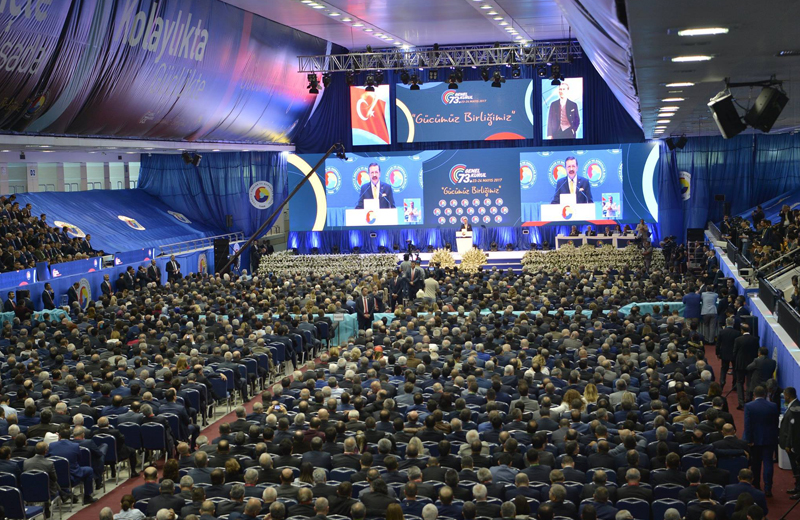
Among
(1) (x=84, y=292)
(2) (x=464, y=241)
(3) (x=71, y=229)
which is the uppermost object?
(3) (x=71, y=229)

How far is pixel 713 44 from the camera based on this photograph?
8.41 metres

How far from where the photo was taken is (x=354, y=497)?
342 inches

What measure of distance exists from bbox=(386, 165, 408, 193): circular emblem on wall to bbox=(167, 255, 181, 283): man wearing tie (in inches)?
412

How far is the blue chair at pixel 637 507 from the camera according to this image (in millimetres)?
7926

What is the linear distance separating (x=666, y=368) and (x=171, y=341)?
365 inches

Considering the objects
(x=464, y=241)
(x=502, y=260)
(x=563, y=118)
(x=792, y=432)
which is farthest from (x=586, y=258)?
(x=792, y=432)

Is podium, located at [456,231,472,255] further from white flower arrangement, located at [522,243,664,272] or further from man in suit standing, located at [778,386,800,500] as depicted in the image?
man in suit standing, located at [778,386,800,500]

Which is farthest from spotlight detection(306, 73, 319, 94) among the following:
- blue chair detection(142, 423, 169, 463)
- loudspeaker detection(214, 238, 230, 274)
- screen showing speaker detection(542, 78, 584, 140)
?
blue chair detection(142, 423, 169, 463)

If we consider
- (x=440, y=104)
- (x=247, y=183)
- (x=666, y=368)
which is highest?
(x=440, y=104)

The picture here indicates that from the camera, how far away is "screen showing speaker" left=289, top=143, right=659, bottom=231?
3575 cm

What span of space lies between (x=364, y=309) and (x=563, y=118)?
19.4 m

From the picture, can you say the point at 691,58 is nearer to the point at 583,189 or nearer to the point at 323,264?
the point at 323,264

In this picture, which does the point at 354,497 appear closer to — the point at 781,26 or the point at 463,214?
the point at 781,26

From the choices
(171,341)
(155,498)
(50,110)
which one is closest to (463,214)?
(50,110)
